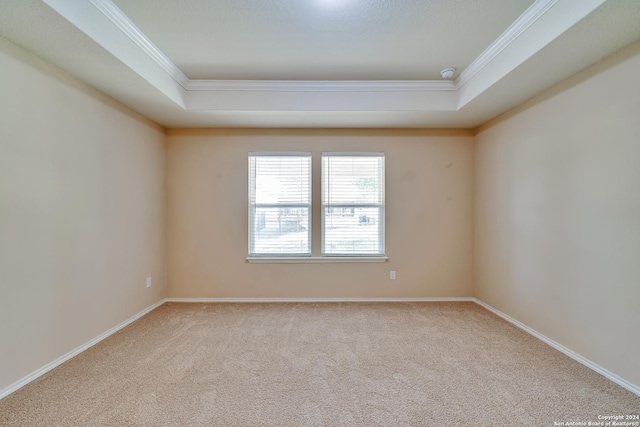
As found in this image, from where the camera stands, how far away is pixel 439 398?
188 centimetres

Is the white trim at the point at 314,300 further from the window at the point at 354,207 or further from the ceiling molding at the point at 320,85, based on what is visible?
the ceiling molding at the point at 320,85

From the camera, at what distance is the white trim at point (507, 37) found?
1941mm

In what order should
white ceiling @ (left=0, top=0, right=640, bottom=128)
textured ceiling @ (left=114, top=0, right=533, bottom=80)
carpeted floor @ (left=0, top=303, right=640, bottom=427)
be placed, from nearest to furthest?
1. carpeted floor @ (left=0, top=303, right=640, bottom=427)
2. white ceiling @ (left=0, top=0, right=640, bottom=128)
3. textured ceiling @ (left=114, top=0, right=533, bottom=80)

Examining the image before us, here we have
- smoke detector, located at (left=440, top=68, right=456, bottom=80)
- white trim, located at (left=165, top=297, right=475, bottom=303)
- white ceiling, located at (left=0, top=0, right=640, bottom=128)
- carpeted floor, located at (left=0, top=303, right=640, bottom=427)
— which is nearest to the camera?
carpeted floor, located at (left=0, top=303, right=640, bottom=427)

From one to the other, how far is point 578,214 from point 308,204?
2.81 m

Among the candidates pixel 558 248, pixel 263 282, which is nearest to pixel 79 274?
pixel 263 282

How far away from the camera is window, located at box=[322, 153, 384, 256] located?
12.8 ft

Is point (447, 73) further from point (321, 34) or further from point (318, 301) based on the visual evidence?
point (318, 301)

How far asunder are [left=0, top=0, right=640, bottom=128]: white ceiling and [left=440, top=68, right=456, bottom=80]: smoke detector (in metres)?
0.06

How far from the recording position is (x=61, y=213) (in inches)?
91.8

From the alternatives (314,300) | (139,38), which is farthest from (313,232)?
(139,38)

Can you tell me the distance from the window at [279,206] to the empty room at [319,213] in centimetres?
3

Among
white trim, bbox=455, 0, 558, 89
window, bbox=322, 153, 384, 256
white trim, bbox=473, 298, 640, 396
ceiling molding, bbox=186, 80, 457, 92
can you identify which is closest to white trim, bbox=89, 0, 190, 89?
ceiling molding, bbox=186, 80, 457, 92

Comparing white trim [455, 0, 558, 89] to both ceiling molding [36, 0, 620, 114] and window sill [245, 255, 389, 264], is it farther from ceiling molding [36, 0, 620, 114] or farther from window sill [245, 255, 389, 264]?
window sill [245, 255, 389, 264]
